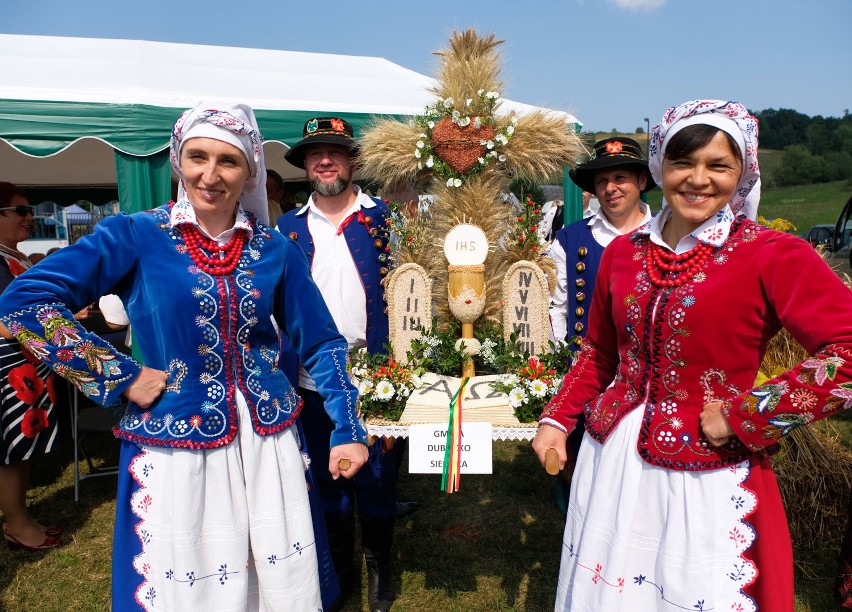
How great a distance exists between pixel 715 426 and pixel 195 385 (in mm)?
1292

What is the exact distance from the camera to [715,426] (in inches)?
54.3

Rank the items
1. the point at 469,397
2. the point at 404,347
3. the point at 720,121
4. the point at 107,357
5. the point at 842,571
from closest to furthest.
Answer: the point at 720,121
the point at 107,357
the point at 469,397
the point at 404,347
the point at 842,571

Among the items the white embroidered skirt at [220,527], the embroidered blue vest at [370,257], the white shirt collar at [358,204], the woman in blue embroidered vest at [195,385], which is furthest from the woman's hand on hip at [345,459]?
the white shirt collar at [358,204]

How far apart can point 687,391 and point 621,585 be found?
0.50m

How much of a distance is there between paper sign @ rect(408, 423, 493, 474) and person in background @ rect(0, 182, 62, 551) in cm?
252

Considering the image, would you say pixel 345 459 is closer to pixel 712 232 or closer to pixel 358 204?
pixel 712 232

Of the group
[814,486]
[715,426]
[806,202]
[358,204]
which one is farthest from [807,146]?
[715,426]

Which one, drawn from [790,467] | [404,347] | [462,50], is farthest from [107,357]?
[790,467]

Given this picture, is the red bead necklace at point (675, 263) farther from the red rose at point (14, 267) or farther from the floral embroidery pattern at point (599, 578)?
the red rose at point (14, 267)

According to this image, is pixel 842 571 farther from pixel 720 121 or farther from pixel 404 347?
pixel 720 121

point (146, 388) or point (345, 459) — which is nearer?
point (146, 388)

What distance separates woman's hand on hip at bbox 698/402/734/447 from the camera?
1.37m

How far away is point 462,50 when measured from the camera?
8.52 feet

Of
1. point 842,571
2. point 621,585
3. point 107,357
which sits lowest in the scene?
point 842,571
